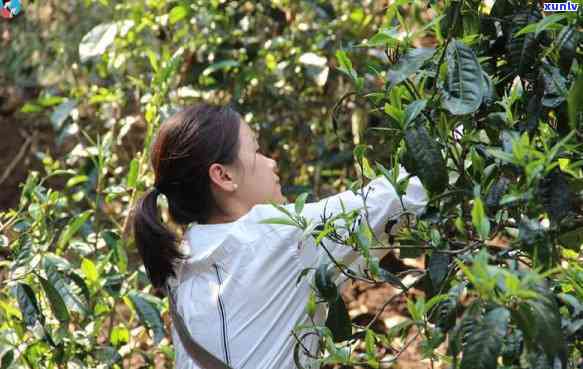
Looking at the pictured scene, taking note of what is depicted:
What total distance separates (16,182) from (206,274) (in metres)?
3.04

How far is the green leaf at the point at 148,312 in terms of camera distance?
2.53 m

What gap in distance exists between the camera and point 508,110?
4.66 ft

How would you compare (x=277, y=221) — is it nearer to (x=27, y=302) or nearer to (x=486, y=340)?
(x=486, y=340)

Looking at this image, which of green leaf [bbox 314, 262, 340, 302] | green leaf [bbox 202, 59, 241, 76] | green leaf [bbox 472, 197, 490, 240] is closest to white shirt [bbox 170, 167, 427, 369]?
green leaf [bbox 314, 262, 340, 302]

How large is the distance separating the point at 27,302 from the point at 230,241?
73 cm

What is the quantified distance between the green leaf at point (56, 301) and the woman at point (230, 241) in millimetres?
404

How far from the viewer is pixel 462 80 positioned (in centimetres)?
139

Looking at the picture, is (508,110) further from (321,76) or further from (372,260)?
(321,76)

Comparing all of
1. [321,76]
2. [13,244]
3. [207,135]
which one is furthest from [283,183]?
[207,135]

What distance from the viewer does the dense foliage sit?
1.26 metres

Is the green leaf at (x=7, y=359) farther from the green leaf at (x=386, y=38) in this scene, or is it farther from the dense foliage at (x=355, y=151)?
the green leaf at (x=386, y=38)

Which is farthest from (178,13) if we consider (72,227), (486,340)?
(486,340)

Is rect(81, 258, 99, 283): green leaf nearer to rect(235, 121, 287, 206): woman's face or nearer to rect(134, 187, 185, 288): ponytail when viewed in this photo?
rect(134, 187, 185, 288): ponytail

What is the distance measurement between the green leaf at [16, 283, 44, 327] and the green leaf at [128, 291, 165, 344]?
0.25 meters
